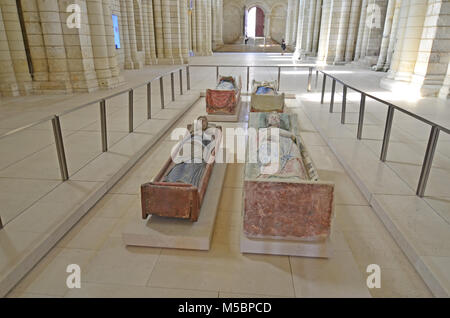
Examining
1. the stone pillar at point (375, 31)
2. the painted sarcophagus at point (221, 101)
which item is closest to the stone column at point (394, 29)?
the stone pillar at point (375, 31)

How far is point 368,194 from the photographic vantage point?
3.93 metres

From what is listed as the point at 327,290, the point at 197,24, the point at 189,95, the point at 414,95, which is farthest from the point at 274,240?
the point at 197,24

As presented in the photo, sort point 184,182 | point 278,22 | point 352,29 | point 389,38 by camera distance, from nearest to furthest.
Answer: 1. point 184,182
2. point 389,38
3. point 352,29
4. point 278,22

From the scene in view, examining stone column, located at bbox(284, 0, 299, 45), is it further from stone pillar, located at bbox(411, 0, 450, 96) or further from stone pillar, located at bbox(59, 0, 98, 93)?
stone pillar, located at bbox(59, 0, 98, 93)

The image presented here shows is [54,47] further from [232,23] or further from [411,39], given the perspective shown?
[232,23]

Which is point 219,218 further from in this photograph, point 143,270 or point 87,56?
point 87,56

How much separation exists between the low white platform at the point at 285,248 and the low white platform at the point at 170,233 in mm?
370

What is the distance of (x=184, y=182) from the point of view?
3.32m

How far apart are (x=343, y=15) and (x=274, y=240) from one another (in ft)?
59.6

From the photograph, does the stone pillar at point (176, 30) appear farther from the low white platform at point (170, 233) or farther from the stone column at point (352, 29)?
the low white platform at point (170, 233)

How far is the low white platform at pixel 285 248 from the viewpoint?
2.88m

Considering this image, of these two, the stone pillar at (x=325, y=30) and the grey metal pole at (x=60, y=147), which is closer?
the grey metal pole at (x=60, y=147)

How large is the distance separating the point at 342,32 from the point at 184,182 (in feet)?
58.5

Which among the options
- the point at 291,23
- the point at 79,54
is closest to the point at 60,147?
the point at 79,54
